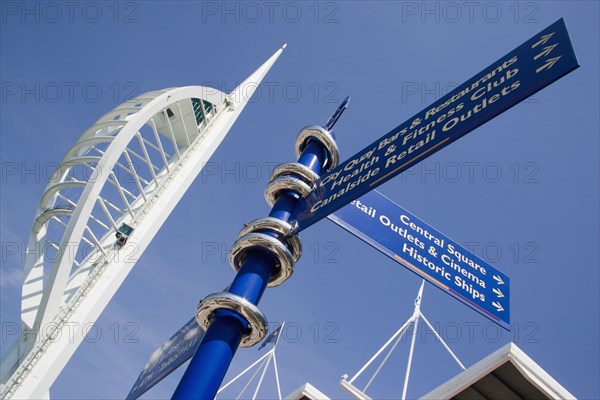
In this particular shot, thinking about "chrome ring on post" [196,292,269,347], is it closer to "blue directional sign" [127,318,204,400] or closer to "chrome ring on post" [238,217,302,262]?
"blue directional sign" [127,318,204,400]

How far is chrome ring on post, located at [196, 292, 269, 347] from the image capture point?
5.10 m

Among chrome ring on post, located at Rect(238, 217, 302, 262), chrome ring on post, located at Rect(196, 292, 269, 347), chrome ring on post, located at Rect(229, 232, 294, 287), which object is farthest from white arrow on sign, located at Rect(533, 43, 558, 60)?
chrome ring on post, located at Rect(196, 292, 269, 347)

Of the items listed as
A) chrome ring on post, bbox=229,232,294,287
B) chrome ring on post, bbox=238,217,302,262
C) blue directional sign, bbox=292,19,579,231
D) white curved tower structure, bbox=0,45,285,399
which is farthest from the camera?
white curved tower structure, bbox=0,45,285,399

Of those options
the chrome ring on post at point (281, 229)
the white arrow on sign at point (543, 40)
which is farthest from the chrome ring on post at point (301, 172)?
the white arrow on sign at point (543, 40)

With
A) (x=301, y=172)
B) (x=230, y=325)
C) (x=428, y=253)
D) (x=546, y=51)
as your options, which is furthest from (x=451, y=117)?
(x=230, y=325)

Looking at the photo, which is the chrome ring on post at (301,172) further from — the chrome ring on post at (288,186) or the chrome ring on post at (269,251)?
the chrome ring on post at (269,251)

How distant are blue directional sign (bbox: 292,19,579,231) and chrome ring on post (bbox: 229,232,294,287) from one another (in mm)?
347

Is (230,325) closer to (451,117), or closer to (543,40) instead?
(451,117)

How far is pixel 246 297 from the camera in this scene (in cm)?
527

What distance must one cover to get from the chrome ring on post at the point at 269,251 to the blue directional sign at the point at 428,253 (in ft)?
2.03

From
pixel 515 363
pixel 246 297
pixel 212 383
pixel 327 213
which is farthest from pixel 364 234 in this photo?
pixel 515 363

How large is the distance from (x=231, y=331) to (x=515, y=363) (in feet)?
19.3

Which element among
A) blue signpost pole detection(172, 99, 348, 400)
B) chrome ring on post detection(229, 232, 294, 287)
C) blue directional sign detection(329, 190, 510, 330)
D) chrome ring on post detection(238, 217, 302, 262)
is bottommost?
blue signpost pole detection(172, 99, 348, 400)

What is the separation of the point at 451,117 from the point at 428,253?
1605 mm
